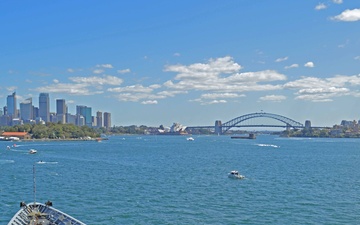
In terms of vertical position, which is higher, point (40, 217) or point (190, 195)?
point (40, 217)

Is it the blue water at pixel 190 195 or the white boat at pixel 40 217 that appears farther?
the blue water at pixel 190 195

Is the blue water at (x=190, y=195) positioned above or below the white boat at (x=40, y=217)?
below

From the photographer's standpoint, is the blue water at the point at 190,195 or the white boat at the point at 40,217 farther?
the blue water at the point at 190,195

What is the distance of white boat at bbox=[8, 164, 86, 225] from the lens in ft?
75.8

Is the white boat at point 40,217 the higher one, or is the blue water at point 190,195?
the white boat at point 40,217

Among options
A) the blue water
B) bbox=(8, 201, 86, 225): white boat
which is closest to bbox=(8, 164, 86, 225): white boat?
bbox=(8, 201, 86, 225): white boat

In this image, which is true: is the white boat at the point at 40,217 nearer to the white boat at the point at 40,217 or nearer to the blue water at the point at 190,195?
the white boat at the point at 40,217

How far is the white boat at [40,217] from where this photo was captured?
910 inches

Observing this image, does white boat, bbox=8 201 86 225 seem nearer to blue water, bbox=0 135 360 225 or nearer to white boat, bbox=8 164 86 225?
white boat, bbox=8 164 86 225

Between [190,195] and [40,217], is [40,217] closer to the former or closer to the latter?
[40,217]

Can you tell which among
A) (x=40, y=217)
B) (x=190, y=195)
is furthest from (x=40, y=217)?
(x=190, y=195)

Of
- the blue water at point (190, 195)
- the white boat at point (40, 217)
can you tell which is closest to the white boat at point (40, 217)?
the white boat at point (40, 217)

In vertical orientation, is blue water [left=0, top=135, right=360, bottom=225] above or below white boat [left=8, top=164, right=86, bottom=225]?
below

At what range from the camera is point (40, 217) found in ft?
80.6
